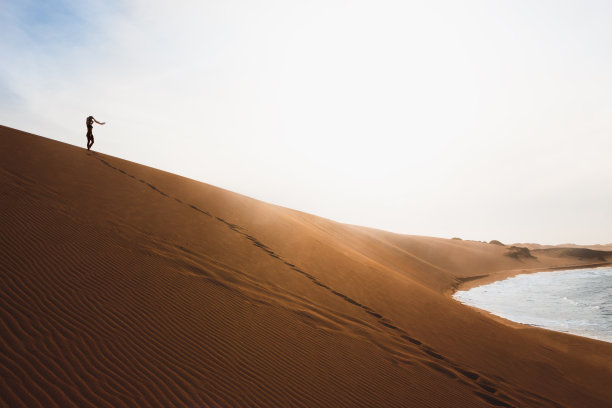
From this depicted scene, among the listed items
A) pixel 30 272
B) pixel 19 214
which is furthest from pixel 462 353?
pixel 19 214

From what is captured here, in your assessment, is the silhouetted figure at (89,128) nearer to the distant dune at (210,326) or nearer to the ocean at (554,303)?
the distant dune at (210,326)

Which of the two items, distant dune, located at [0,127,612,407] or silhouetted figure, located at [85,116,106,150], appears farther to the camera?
silhouetted figure, located at [85,116,106,150]

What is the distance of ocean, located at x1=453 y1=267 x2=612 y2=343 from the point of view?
12.7m

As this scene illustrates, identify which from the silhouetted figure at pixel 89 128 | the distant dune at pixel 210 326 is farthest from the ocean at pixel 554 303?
the silhouetted figure at pixel 89 128

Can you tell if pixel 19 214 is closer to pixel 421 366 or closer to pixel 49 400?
pixel 49 400

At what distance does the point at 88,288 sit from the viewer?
17.2ft

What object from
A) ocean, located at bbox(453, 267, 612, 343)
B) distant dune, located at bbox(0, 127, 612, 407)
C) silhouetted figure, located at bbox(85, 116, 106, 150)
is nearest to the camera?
distant dune, located at bbox(0, 127, 612, 407)

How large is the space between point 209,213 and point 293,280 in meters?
6.15

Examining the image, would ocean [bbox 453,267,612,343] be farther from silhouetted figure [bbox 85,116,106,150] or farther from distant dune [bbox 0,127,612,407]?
silhouetted figure [bbox 85,116,106,150]

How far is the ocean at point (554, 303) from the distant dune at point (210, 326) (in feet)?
10.7

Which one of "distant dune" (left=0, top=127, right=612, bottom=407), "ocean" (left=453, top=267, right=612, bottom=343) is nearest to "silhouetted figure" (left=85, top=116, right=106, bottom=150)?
"distant dune" (left=0, top=127, right=612, bottom=407)

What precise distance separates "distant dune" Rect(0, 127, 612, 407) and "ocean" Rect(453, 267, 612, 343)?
10.7 feet

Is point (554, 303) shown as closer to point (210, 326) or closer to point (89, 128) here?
point (210, 326)

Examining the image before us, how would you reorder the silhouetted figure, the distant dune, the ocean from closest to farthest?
the distant dune → the ocean → the silhouetted figure
